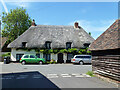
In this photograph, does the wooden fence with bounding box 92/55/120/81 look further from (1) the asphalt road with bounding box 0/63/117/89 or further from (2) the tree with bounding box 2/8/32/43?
(2) the tree with bounding box 2/8/32/43

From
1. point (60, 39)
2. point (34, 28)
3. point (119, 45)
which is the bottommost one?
point (119, 45)

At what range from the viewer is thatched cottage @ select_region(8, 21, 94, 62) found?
3078cm

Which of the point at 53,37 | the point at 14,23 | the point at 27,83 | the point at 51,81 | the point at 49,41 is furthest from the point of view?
the point at 14,23

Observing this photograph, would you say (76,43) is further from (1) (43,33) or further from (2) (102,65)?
(2) (102,65)

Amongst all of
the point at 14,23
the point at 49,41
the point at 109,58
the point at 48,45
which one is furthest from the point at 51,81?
the point at 14,23

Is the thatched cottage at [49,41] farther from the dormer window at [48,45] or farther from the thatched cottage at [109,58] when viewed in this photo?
the thatched cottage at [109,58]

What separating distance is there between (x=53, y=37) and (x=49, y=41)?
73.8 inches

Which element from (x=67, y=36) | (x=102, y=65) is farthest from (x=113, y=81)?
(x=67, y=36)

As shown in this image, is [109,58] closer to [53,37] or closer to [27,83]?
[27,83]

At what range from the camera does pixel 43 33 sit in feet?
110

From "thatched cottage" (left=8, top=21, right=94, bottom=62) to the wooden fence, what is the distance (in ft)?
60.6

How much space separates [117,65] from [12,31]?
38.4 metres

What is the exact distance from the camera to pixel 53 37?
32.6 metres

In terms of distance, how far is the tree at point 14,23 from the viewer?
42250 mm
